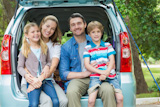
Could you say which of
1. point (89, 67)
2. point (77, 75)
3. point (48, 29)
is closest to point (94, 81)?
point (89, 67)

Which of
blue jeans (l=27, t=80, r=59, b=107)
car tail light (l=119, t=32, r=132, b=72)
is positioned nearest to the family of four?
blue jeans (l=27, t=80, r=59, b=107)

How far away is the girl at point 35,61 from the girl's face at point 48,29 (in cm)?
26

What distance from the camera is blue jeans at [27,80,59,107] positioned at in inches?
129

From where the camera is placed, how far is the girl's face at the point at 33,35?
367cm

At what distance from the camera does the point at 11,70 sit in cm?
358

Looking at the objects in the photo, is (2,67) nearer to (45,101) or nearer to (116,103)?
(45,101)

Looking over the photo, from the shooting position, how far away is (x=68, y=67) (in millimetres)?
3893

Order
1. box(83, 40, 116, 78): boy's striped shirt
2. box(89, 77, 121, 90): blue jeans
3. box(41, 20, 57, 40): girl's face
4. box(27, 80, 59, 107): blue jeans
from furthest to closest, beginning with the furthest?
box(41, 20, 57, 40): girl's face < box(83, 40, 116, 78): boy's striped shirt < box(89, 77, 121, 90): blue jeans < box(27, 80, 59, 107): blue jeans

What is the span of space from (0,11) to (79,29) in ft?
38.8

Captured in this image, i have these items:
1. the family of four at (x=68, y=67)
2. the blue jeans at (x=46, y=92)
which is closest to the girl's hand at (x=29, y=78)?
A: the family of four at (x=68, y=67)

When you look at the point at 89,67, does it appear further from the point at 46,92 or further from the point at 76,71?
the point at 46,92

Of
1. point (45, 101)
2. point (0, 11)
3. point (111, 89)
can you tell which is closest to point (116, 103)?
point (111, 89)

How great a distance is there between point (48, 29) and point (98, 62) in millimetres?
870

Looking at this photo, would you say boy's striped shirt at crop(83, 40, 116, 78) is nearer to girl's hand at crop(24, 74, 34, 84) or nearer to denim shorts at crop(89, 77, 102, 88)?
denim shorts at crop(89, 77, 102, 88)
